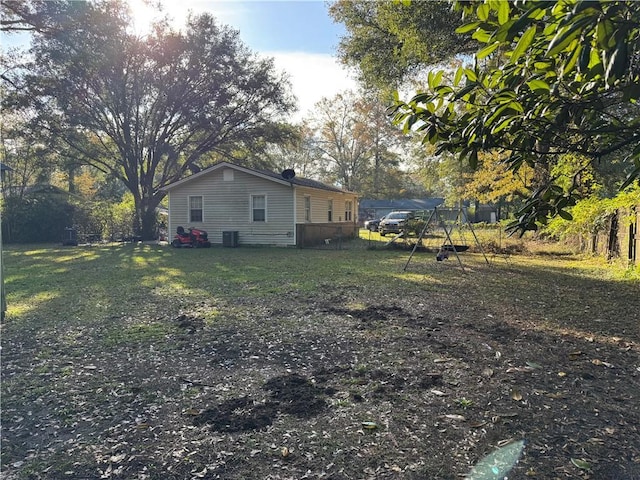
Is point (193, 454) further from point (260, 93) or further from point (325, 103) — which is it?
point (325, 103)

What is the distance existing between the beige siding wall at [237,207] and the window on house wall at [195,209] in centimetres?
16

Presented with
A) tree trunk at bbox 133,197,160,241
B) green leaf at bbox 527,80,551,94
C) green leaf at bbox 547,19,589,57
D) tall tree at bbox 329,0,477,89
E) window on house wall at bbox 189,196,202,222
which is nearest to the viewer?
green leaf at bbox 547,19,589,57

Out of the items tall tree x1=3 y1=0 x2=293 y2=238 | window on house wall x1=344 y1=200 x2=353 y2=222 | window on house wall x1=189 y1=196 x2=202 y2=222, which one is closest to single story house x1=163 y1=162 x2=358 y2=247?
window on house wall x1=189 y1=196 x2=202 y2=222

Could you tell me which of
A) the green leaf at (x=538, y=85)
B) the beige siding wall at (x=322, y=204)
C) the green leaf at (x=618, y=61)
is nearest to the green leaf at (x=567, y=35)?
the green leaf at (x=618, y=61)

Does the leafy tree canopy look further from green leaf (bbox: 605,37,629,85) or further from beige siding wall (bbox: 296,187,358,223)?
beige siding wall (bbox: 296,187,358,223)

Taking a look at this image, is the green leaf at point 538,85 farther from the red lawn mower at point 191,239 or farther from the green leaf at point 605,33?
the red lawn mower at point 191,239

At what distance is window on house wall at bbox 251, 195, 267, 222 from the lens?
17156 mm

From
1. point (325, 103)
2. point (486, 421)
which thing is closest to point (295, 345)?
point (486, 421)

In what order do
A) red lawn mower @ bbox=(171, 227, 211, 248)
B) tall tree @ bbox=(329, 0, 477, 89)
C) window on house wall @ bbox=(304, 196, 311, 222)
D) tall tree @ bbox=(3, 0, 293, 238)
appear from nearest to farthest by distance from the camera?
tall tree @ bbox=(329, 0, 477, 89), red lawn mower @ bbox=(171, 227, 211, 248), tall tree @ bbox=(3, 0, 293, 238), window on house wall @ bbox=(304, 196, 311, 222)

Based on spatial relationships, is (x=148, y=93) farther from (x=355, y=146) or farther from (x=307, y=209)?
(x=355, y=146)

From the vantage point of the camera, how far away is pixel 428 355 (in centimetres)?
412

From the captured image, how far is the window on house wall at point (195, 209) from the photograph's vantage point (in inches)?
715

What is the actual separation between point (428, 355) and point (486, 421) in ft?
4.36

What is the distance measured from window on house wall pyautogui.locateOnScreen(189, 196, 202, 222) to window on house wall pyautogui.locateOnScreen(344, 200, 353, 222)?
8.94m
